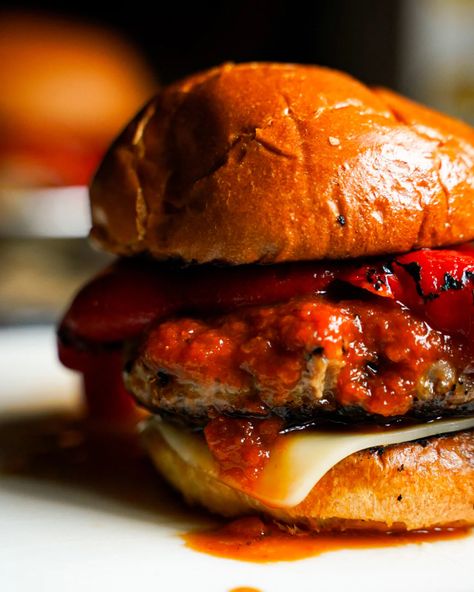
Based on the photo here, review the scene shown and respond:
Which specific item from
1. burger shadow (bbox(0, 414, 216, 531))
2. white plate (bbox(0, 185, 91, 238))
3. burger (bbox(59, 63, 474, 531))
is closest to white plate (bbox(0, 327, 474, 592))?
burger shadow (bbox(0, 414, 216, 531))

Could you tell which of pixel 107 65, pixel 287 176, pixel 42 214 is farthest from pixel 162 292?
pixel 107 65

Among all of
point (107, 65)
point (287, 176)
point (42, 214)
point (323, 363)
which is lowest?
point (42, 214)

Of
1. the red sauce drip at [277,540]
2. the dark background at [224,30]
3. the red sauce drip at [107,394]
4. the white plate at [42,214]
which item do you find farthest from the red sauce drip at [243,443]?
the dark background at [224,30]

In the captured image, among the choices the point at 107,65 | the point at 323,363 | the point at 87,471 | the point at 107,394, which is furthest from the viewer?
the point at 107,65

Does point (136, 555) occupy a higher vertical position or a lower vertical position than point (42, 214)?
higher

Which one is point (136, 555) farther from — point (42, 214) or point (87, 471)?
point (42, 214)

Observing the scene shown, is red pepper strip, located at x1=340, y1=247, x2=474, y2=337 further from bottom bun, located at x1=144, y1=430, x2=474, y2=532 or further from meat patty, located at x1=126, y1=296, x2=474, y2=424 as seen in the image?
bottom bun, located at x1=144, y1=430, x2=474, y2=532
